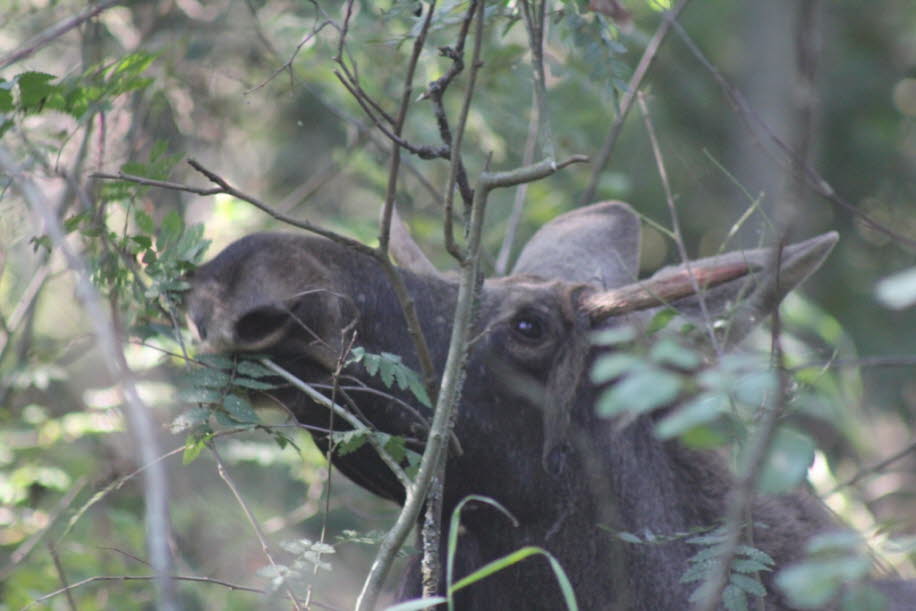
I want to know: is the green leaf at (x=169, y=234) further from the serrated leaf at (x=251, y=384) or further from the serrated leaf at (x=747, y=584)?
the serrated leaf at (x=747, y=584)

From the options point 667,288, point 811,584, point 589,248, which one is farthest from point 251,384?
point 589,248

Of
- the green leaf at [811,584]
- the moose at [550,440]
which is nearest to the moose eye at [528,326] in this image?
the moose at [550,440]

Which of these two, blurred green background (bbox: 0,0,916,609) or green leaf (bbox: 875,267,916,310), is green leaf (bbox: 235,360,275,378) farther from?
green leaf (bbox: 875,267,916,310)

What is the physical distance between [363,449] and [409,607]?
1198mm

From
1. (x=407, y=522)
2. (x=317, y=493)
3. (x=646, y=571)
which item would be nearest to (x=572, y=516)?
(x=646, y=571)

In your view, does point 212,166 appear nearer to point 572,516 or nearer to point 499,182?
point 572,516

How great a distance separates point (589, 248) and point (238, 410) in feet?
7.10

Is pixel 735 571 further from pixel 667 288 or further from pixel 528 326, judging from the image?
pixel 528 326

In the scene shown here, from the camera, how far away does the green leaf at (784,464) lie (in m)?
1.69

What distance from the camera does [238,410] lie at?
3.01 meters

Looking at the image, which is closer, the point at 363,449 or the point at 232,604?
the point at 363,449

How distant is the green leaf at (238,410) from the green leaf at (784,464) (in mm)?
1627

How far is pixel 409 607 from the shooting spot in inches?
90.4

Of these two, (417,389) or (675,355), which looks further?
(417,389)
